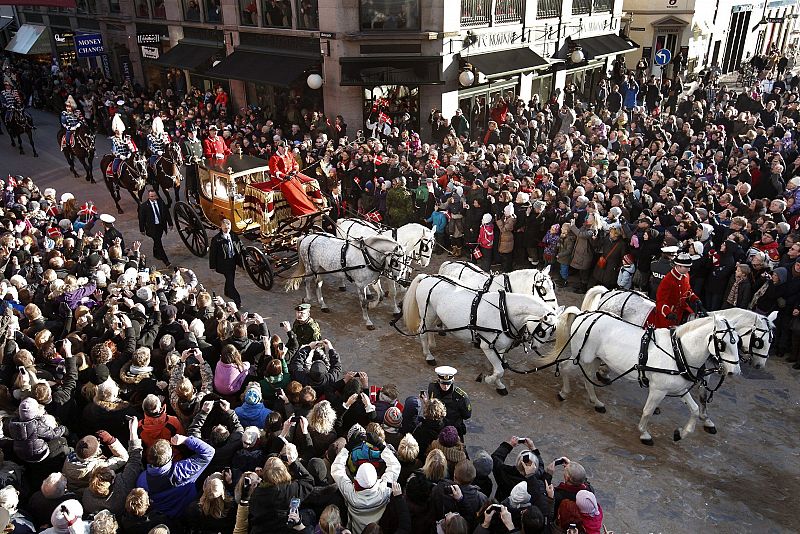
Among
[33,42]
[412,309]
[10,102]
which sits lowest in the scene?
[412,309]

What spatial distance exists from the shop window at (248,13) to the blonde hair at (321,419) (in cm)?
2021

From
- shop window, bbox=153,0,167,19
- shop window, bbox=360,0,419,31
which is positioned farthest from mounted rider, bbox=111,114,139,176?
shop window, bbox=153,0,167,19

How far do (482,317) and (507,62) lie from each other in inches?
570

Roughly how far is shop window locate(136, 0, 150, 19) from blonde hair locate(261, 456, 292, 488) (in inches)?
1136

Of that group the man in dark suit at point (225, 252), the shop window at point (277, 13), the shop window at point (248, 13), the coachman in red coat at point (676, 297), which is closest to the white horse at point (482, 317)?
the coachman in red coat at point (676, 297)

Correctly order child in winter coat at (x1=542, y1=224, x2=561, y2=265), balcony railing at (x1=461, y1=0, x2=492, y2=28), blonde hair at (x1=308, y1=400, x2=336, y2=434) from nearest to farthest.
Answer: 1. blonde hair at (x1=308, y1=400, x2=336, y2=434)
2. child in winter coat at (x1=542, y1=224, x2=561, y2=265)
3. balcony railing at (x1=461, y1=0, x2=492, y2=28)

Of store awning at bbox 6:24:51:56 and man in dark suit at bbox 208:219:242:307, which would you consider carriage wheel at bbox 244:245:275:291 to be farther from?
store awning at bbox 6:24:51:56

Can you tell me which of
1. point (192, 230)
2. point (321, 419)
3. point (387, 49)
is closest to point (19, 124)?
point (192, 230)

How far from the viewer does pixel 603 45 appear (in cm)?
2602

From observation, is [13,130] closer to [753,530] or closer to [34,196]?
[34,196]

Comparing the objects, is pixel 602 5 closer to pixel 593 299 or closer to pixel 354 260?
pixel 354 260

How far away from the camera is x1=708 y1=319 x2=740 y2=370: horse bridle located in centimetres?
687

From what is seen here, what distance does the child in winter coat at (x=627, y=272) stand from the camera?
10.8 metres

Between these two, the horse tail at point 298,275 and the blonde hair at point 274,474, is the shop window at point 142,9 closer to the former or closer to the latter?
the horse tail at point 298,275
